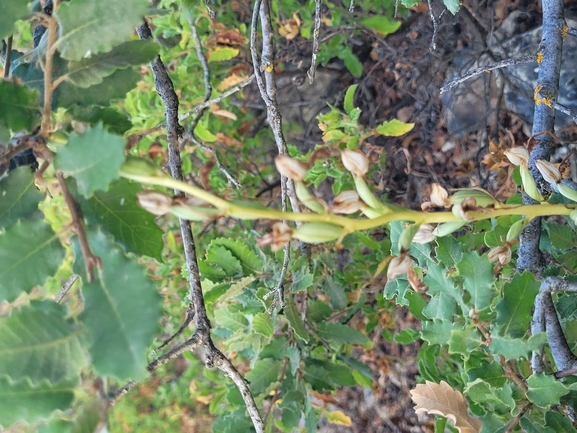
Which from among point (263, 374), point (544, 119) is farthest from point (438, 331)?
point (263, 374)

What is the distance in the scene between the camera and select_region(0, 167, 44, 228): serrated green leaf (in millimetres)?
515

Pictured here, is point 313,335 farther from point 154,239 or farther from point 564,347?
point 154,239

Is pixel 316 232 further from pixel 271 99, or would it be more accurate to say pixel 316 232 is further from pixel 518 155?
pixel 271 99

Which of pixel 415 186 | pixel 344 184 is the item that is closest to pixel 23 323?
pixel 344 184

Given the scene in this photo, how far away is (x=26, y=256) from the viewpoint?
0.48m

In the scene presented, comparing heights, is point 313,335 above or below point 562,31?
below

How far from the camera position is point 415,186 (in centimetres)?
193

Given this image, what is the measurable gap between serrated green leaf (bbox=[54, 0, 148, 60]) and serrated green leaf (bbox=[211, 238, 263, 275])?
1.95 ft

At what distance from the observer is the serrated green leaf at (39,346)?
43 centimetres

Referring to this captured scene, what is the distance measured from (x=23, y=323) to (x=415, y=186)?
1691 mm

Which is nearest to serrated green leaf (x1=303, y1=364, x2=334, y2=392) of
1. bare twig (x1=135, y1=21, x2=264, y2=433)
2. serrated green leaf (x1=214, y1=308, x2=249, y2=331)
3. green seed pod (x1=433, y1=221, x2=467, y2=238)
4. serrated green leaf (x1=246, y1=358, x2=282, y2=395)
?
serrated green leaf (x1=246, y1=358, x2=282, y2=395)

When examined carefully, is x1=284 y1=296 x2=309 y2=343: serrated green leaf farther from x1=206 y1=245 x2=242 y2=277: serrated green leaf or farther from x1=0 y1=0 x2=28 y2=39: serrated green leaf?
x1=0 y1=0 x2=28 y2=39: serrated green leaf

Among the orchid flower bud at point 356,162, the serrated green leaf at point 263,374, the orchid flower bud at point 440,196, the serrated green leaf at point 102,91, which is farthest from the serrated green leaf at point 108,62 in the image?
the serrated green leaf at point 263,374

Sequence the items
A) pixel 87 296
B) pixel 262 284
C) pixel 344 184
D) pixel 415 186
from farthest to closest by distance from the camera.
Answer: pixel 415 186, pixel 344 184, pixel 262 284, pixel 87 296
